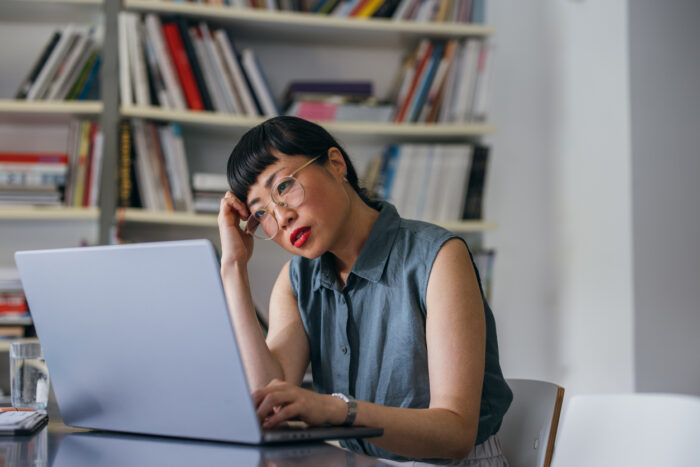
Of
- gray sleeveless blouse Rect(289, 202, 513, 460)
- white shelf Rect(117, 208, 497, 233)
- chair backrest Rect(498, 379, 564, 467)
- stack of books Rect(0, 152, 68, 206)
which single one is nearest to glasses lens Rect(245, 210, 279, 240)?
gray sleeveless blouse Rect(289, 202, 513, 460)

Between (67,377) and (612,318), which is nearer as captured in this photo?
(67,377)

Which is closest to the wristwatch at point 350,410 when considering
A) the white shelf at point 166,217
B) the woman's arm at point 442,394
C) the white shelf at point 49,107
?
the woman's arm at point 442,394

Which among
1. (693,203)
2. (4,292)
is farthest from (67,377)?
(693,203)

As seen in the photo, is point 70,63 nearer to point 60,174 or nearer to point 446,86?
point 60,174

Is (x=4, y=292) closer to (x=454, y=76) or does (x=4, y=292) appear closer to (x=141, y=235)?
(x=141, y=235)

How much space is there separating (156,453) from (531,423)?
2.08ft

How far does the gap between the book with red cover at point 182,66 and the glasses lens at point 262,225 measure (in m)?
1.18

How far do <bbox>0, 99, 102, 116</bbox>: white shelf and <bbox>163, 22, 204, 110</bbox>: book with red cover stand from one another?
10.9 inches

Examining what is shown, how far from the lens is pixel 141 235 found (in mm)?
2490

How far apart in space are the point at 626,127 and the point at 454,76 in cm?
61

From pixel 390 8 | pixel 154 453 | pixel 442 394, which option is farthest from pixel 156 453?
pixel 390 8

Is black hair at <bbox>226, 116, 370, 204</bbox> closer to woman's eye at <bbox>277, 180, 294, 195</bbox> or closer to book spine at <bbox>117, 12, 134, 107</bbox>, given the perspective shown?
woman's eye at <bbox>277, 180, 294, 195</bbox>

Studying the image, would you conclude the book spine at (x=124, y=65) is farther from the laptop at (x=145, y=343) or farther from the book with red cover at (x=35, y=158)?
the laptop at (x=145, y=343)

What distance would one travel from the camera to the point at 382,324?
1.23m
